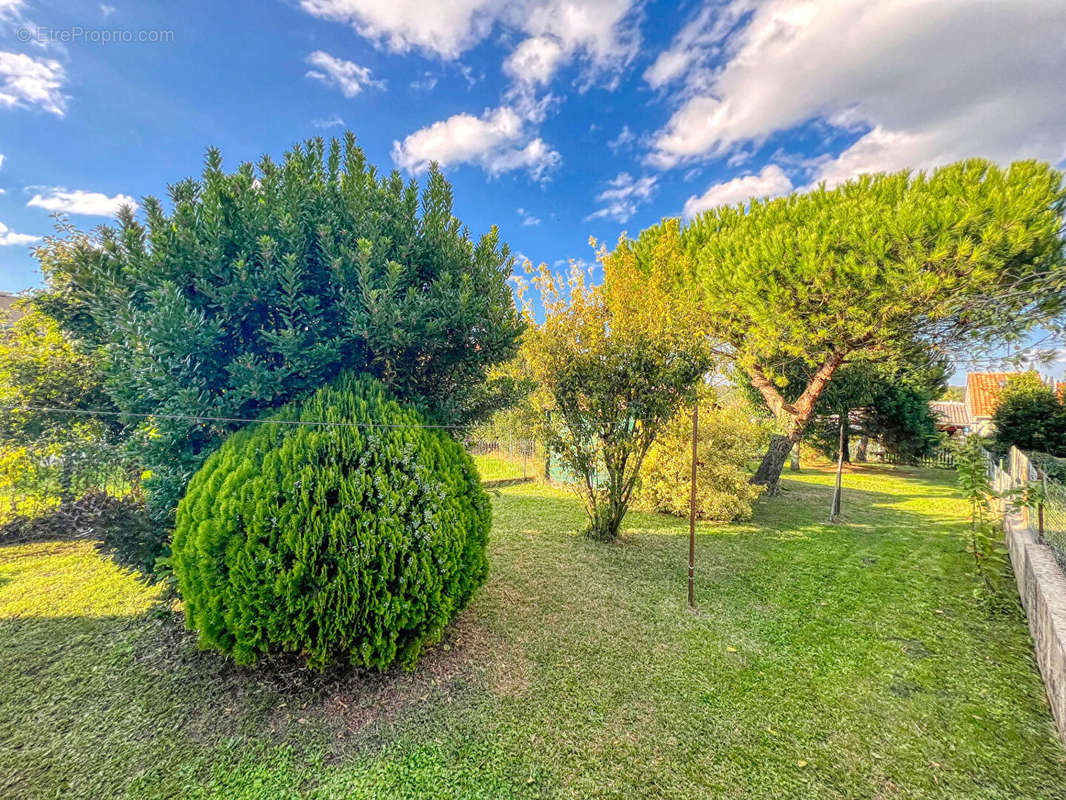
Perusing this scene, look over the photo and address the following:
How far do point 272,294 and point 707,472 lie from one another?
23.3 feet

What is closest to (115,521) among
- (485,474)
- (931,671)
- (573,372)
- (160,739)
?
(160,739)

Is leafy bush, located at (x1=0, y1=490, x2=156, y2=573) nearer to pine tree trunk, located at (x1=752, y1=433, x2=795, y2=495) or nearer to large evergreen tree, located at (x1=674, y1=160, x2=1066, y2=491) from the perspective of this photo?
large evergreen tree, located at (x1=674, y1=160, x2=1066, y2=491)

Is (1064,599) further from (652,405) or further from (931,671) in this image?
(652,405)

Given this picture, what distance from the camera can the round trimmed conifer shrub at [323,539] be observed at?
229cm

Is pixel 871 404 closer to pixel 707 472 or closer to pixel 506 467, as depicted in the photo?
pixel 707 472

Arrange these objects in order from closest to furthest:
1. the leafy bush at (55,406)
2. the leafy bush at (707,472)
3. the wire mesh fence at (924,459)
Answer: the leafy bush at (55,406)
the leafy bush at (707,472)
the wire mesh fence at (924,459)

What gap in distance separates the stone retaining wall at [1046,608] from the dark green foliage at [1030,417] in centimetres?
1233

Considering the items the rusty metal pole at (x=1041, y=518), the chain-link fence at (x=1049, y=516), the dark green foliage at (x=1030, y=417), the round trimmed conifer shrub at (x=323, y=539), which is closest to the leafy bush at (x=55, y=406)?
the round trimmed conifer shrub at (x=323, y=539)

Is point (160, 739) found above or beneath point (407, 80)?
beneath

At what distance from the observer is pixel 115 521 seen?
2928mm

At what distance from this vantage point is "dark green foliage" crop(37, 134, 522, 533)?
8.50 feet

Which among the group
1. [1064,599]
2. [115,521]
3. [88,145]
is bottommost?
[1064,599]

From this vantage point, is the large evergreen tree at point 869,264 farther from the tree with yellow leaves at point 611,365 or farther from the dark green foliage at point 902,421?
the dark green foliage at point 902,421

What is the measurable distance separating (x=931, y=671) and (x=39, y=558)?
29.2 feet
